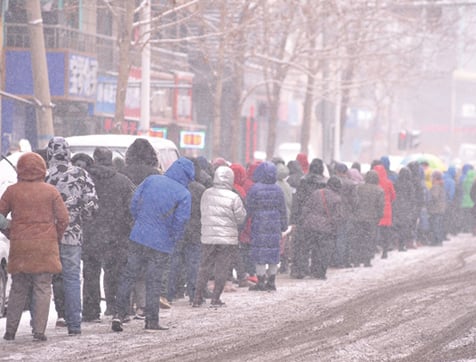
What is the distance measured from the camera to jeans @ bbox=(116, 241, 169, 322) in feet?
42.2

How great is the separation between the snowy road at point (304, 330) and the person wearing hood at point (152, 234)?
291mm

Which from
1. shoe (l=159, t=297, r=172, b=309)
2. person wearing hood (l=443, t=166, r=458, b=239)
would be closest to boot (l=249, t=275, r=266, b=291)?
shoe (l=159, t=297, r=172, b=309)

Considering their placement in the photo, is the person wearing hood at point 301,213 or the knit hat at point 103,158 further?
the person wearing hood at point 301,213

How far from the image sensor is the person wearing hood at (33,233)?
38.9 feet

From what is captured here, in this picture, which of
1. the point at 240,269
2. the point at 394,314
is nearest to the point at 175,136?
the point at 240,269

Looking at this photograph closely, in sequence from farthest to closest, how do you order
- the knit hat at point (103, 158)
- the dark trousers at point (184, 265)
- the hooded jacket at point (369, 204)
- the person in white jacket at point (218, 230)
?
the hooded jacket at point (369, 204)
the dark trousers at point (184, 265)
the person in white jacket at point (218, 230)
the knit hat at point (103, 158)

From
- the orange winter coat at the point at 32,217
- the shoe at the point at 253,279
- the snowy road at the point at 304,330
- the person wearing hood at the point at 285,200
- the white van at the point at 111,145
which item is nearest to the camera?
the snowy road at the point at 304,330

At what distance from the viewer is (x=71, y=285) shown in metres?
12.4

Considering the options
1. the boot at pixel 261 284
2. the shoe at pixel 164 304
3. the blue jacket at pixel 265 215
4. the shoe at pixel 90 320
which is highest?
the blue jacket at pixel 265 215

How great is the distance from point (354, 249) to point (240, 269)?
5.00m

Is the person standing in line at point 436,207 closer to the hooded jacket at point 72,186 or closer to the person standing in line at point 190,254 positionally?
the person standing in line at point 190,254

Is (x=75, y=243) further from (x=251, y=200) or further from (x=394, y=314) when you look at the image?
(x=251, y=200)

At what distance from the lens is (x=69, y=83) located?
104 feet

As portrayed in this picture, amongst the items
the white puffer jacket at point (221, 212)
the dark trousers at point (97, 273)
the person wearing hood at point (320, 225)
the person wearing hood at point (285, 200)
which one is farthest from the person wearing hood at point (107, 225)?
the person wearing hood at point (320, 225)
